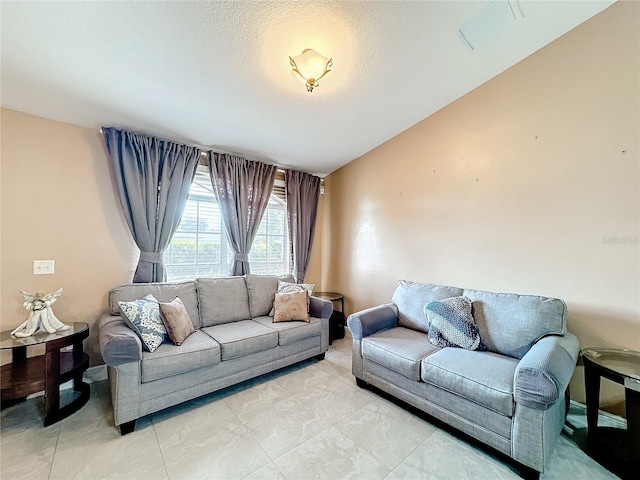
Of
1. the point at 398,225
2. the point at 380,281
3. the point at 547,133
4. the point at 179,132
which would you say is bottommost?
the point at 380,281

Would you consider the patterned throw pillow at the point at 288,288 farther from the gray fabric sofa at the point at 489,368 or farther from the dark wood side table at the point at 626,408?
the dark wood side table at the point at 626,408

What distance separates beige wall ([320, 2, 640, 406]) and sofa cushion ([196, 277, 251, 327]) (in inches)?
72.8

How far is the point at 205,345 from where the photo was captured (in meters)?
2.18

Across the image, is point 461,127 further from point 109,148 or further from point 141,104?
point 109,148

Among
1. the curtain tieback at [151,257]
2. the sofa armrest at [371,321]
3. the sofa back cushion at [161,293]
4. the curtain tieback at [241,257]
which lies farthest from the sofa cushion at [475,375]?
the curtain tieback at [151,257]

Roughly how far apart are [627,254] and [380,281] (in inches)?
86.8

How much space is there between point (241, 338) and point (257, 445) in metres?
0.85

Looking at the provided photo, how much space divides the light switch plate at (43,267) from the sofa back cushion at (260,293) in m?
1.74

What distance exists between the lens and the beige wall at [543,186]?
1.89 m

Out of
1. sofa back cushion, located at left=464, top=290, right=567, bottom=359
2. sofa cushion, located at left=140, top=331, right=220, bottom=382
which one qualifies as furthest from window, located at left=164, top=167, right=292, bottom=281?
sofa back cushion, located at left=464, top=290, right=567, bottom=359

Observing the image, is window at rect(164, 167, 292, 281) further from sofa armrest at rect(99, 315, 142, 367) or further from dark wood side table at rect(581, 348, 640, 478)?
dark wood side table at rect(581, 348, 640, 478)

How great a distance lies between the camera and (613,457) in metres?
1.56

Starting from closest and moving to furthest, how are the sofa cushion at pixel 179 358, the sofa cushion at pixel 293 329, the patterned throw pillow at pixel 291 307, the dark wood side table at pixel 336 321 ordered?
the sofa cushion at pixel 179 358 < the sofa cushion at pixel 293 329 < the patterned throw pillow at pixel 291 307 < the dark wood side table at pixel 336 321

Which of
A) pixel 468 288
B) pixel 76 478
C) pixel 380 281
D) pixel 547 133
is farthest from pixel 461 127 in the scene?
pixel 76 478
